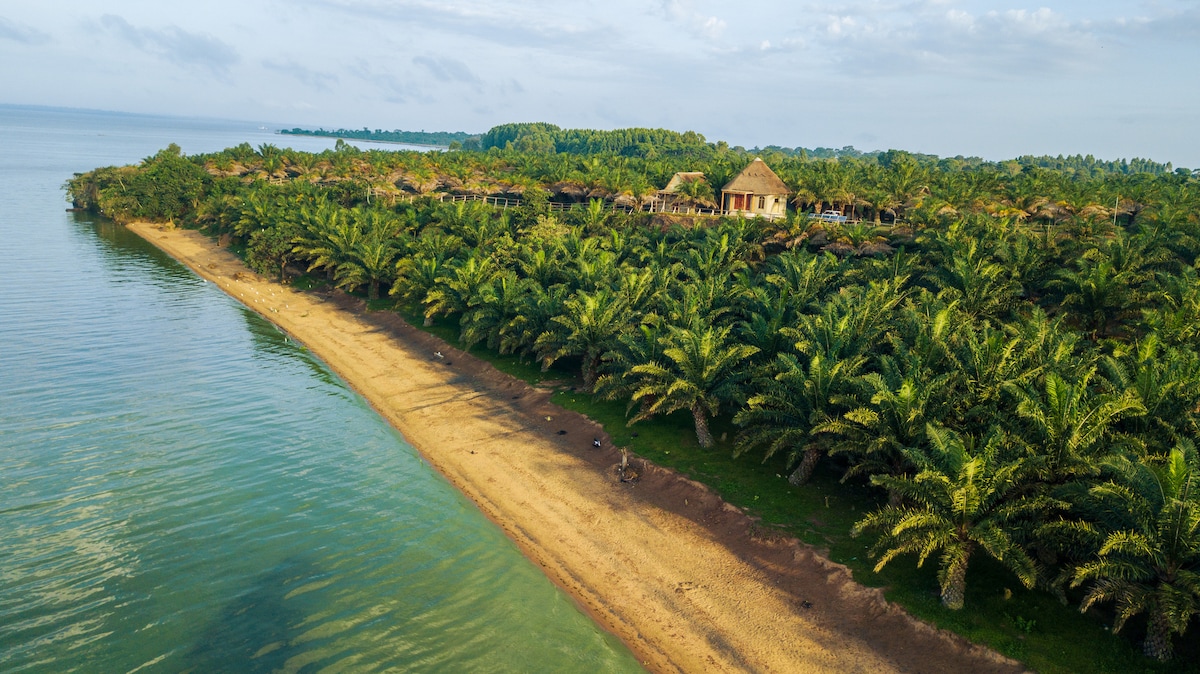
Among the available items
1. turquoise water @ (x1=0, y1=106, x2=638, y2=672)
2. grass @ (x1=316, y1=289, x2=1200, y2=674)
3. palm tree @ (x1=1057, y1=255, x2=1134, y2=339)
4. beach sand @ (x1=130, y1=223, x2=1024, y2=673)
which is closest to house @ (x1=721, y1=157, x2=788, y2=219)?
palm tree @ (x1=1057, y1=255, x2=1134, y2=339)

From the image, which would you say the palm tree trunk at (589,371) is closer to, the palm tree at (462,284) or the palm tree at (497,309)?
the palm tree at (497,309)

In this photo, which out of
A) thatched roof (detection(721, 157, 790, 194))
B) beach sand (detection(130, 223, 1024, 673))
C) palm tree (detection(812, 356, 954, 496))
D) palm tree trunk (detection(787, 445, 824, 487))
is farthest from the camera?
thatched roof (detection(721, 157, 790, 194))

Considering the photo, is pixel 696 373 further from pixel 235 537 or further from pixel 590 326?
pixel 235 537

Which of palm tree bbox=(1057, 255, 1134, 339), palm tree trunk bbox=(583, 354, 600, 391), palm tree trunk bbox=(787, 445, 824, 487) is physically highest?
palm tree bbox=(1057, 255, 1134, 339)

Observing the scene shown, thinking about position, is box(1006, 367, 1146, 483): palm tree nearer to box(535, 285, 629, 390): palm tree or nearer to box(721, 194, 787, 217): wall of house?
box(535, 285, 629, 390): palm tree

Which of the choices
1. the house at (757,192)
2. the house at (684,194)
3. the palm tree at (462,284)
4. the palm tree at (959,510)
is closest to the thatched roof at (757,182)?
the house at (757,192)
